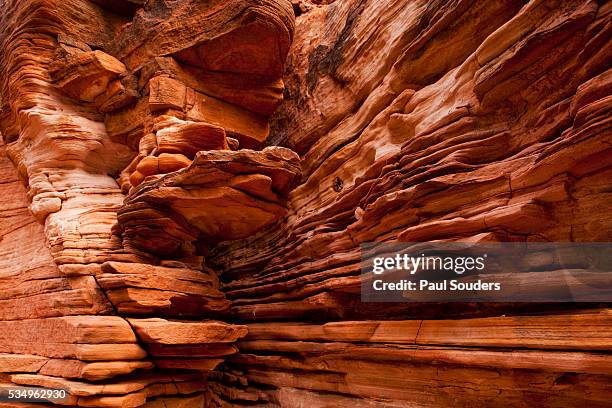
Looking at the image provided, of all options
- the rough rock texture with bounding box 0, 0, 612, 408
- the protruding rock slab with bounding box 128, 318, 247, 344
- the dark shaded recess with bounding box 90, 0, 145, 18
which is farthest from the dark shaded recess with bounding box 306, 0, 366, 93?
the protruding rock slab with bounding box 128, 318, 247, 344

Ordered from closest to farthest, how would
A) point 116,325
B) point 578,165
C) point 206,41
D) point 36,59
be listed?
point 578,165
point 116,325
point 206,41
point 36,59

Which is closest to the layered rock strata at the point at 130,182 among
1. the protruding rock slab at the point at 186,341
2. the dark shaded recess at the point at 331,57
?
the protruding rock slab at the point at 186,341

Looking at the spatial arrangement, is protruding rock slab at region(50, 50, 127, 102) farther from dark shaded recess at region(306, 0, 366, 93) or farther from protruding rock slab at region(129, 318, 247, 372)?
protruding rock slab at region(129, 318, 247, 372)

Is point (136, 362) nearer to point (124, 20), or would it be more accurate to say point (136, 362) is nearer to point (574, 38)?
point (574, 38)

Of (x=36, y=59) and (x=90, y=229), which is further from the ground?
(x=36, y=59)

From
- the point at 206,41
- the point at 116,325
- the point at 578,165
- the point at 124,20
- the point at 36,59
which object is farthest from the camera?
the point at 124,20

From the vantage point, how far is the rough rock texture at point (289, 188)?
3.79 m

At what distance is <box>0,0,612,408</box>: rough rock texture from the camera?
3791 mm

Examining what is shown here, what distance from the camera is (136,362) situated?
17.9ft

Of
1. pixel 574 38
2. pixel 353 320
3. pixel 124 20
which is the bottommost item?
pixel 353 320

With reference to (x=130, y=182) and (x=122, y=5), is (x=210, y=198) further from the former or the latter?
(x=122, y=5)

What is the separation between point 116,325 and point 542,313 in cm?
485

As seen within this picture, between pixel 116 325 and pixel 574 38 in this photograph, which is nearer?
pixel 574 38

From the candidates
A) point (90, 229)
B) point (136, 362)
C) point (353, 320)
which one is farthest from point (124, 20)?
point (353, 320)
